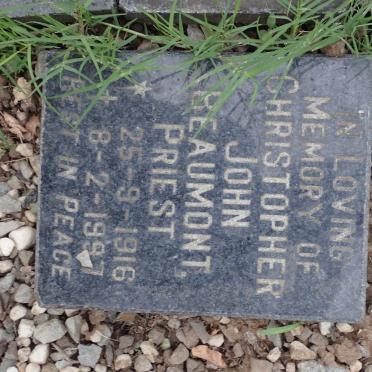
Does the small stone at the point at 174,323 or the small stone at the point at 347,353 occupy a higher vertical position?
the small stone at the point at 174,323

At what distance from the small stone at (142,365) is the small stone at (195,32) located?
2.80ft

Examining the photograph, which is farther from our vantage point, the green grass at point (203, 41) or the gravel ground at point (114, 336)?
the gravel ground at point (114, 336)

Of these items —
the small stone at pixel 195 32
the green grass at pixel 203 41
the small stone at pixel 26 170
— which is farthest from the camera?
the small stone at pixel 26 170

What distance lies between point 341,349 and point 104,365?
63 cm

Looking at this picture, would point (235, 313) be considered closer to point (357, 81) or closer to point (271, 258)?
point (271, 258)

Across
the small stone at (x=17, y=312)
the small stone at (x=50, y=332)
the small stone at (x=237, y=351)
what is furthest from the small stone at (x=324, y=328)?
the small stone at (x=17, y=312)

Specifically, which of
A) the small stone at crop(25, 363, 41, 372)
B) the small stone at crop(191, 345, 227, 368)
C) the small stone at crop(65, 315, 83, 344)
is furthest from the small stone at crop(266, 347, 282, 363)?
the small stone at crop(25, 363, 41, 372)

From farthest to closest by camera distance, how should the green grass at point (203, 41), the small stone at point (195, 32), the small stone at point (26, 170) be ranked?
the small stone at point (26, 170), the small stone at point (195, 32), the green grass at point (203, 41)

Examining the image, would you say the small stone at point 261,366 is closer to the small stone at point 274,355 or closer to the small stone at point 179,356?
the small stone at point 274,355

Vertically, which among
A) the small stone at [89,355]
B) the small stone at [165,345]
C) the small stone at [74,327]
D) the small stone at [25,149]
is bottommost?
the small stone at [89,355]

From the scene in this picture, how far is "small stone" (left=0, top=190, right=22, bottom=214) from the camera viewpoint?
5.62ft

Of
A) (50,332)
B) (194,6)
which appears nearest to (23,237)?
(50,332)

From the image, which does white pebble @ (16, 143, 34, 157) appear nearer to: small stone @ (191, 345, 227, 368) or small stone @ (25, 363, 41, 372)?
small stone @ (25, 363, 41, 372)

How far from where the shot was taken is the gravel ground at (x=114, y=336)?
167cm
